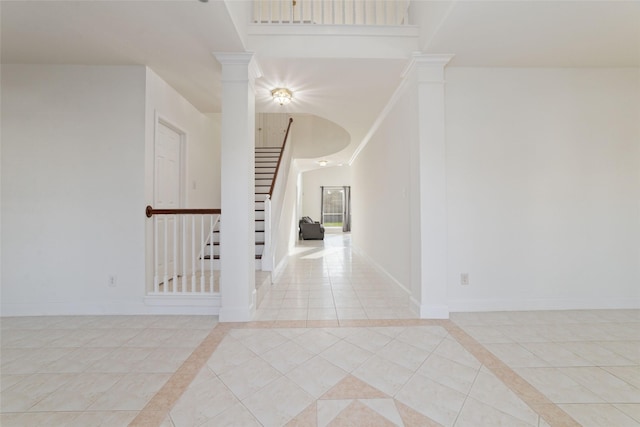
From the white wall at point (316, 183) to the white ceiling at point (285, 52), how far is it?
Answer: 8503 millimetres

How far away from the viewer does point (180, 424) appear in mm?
1316

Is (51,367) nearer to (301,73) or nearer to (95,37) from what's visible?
(95,37)

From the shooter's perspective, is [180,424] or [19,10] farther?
[19,10]

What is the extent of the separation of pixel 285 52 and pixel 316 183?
360 inches

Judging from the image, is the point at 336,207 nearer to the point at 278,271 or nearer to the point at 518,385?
the point at 278,271

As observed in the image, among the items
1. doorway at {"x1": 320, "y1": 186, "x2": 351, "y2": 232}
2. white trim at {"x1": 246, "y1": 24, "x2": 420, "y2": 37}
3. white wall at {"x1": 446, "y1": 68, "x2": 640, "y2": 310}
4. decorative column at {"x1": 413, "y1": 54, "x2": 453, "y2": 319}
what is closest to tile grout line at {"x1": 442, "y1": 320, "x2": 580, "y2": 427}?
decorative column at {"x1": 413, "y1": 54, "x2": 453, "y2": 319}

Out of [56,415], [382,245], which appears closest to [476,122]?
[382,245]

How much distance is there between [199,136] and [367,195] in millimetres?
3241

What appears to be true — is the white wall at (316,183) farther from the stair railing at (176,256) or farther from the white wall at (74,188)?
the white wall at (74,188)

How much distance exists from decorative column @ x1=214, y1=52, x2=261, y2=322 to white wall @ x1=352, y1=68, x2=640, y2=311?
1704mm

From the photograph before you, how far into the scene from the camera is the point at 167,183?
3320mm

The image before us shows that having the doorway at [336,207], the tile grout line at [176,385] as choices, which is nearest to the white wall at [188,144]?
the tile grout line at [176,385]

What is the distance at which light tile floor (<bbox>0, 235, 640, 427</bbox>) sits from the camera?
138 centimetres

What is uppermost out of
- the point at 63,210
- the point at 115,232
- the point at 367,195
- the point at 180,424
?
the point at 367,195
